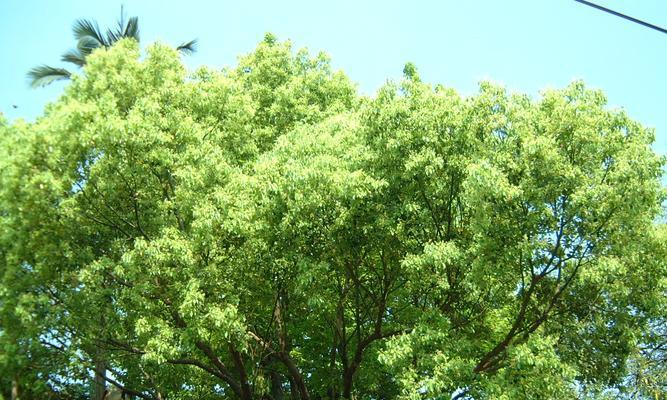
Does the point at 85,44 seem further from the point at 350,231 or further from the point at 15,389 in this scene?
the point at 350,231

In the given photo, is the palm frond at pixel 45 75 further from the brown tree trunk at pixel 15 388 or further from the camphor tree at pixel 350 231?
the brown tree trunk at pixel 15 388

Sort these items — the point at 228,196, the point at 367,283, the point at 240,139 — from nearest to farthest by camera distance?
the point at 228,196
the point at 367,283
the point at 240,139

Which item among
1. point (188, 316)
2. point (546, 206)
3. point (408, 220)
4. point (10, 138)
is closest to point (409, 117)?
point (408, 220)

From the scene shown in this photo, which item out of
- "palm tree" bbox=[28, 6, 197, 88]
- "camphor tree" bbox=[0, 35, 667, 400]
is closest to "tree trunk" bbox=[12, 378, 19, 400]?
"camphor tree" bbox=[0, 35, 667, 400]

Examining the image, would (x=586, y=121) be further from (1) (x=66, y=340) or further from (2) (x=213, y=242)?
(1) (x=66, y=340)

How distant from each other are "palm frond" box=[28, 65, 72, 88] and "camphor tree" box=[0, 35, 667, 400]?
659cm

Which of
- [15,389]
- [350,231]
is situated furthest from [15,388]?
[350,231]

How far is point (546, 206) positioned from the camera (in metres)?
13.1

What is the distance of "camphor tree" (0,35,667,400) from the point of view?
42.9 ft

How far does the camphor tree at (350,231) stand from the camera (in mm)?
13086

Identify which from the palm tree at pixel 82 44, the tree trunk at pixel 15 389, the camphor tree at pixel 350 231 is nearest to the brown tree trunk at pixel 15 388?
the tree trunk at pixel 15 389

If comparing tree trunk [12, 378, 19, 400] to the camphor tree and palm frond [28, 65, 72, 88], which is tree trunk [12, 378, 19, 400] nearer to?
the camphor tree

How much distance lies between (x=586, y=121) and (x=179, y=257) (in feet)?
30.7

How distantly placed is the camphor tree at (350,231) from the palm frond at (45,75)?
6.59 meters
